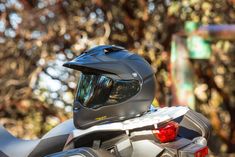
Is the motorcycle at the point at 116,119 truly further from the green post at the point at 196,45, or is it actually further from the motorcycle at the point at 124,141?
the green post at the point at 196,45

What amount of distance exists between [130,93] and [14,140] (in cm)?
87

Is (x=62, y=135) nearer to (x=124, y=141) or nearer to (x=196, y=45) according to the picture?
(x=124, y=141)

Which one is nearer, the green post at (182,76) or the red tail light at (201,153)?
the red tail light at (201,153)

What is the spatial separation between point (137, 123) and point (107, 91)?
29 cm

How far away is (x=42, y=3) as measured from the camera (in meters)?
6.76

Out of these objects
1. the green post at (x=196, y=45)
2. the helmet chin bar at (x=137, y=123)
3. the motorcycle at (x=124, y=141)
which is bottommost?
the motorcycle at (x=124, y=141)

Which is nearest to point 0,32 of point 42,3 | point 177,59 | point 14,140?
point 42,3

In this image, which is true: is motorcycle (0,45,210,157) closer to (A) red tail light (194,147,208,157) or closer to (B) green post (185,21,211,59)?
(A) red tail light (194,147,208,157)

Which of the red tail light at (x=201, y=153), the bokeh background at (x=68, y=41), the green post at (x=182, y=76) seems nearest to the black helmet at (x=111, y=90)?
the red tail light at (x=201, y=153)

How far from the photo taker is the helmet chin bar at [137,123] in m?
2.91

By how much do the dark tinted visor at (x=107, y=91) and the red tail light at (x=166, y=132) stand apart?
27cm

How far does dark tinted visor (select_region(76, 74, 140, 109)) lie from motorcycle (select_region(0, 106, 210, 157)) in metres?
0.15

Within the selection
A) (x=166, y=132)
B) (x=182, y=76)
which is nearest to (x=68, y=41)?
(x=182, y=76)

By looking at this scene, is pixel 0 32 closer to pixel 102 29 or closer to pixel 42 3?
pixel 42 3
